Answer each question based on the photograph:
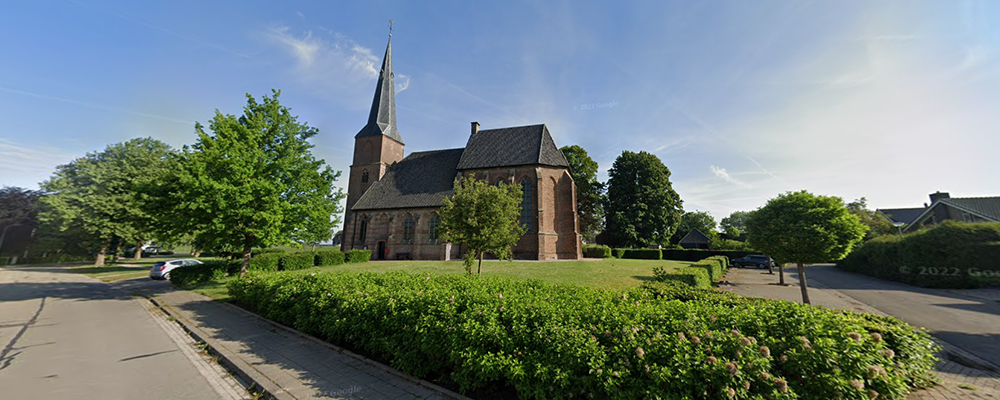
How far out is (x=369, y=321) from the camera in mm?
5617

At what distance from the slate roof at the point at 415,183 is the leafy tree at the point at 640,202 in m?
19.9

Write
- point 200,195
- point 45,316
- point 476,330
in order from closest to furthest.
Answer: point 476,330 < point 45,316 < point 200,195

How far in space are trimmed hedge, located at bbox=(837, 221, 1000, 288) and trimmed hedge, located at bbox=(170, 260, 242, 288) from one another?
121ft

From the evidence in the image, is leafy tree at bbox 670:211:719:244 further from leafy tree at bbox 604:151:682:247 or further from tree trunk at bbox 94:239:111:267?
tree trunk at bbox 94:239:111:267

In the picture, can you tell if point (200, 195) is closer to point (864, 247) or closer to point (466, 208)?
point (466, 208)

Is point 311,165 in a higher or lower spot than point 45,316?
higher

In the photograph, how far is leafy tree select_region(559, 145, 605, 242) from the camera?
3800cm

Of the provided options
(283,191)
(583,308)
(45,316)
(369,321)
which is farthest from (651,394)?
(45,316)

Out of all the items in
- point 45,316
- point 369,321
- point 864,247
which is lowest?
point 45,316

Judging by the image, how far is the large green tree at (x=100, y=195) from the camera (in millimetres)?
24609

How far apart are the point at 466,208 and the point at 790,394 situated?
416 inches

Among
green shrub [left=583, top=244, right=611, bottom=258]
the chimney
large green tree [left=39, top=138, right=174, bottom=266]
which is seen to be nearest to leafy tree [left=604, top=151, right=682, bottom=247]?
green shrub [left=583, top=244, right=611, bottom=258]

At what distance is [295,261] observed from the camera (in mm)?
19625

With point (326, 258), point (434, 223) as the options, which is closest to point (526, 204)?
point (434, 223)
